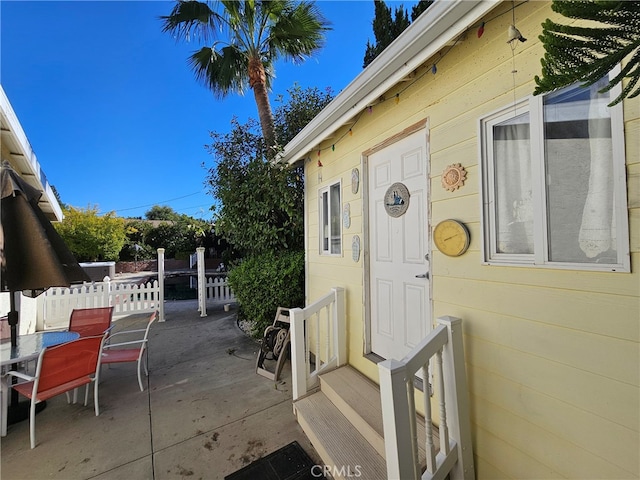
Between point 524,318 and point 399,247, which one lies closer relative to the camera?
point 524,318

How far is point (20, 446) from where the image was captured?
2.35m

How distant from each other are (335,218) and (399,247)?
1222 mm

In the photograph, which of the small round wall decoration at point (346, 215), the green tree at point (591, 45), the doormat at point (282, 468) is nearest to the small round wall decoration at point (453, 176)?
the green tree at point (591, 45)

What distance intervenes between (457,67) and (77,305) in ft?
27.4

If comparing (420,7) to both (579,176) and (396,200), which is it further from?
(579,176)

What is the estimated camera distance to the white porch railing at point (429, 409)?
1.38 meters

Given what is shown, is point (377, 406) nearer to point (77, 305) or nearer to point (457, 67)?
point (457, 67)

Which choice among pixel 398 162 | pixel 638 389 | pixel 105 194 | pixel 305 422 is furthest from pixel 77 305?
pixel 105 194

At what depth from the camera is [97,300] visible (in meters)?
6.28

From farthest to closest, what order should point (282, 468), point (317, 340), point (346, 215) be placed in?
point (346, 215) < point (317, 340) < point (282, 468)

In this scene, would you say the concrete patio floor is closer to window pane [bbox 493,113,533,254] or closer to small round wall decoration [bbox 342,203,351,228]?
small round wall decoration [bbox 342,203,351,228]

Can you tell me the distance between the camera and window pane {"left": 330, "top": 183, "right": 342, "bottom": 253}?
349 cm

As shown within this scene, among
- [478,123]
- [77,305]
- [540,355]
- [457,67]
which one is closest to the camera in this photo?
[540,355]

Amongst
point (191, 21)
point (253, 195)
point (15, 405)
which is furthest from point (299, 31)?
point (15, 405)
